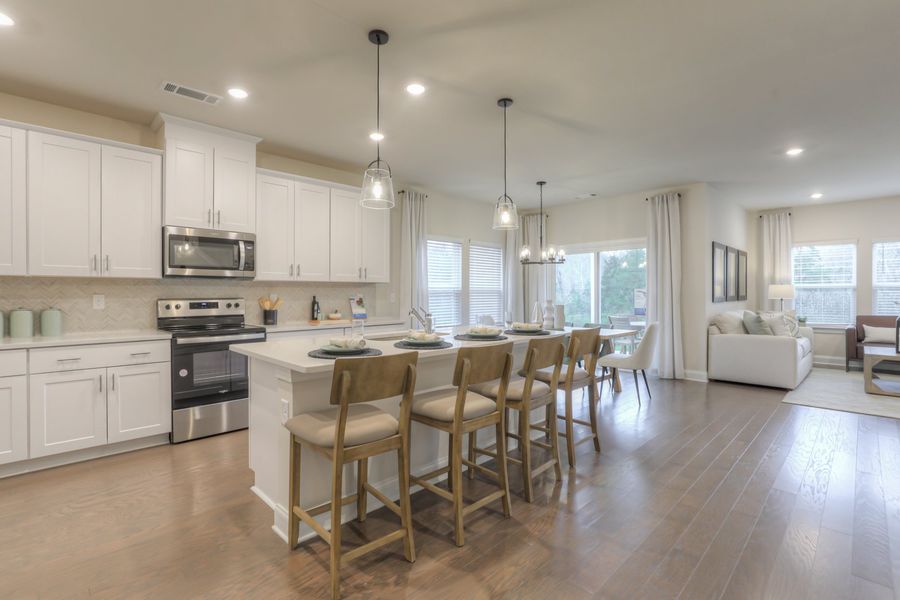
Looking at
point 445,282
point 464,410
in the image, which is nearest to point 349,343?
point 464,410

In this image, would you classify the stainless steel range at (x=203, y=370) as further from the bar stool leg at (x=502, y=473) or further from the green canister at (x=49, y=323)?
the bar stool leg at (x=502, y=473)

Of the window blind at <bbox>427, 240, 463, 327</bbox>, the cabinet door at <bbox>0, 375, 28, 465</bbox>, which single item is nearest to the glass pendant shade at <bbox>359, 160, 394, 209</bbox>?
the cabinet door at <bbox>0, 375, 28, 465</bbox>

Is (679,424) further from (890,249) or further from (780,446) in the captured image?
(890,249)

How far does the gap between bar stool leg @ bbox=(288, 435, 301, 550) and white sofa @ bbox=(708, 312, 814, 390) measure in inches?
233

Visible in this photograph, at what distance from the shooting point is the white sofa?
5.57 m

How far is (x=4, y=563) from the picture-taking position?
2.04 meters

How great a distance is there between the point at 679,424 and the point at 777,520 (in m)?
1.77

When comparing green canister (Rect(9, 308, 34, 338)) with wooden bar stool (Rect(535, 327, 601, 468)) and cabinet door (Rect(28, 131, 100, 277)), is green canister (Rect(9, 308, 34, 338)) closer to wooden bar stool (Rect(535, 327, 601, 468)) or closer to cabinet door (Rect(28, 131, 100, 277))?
cabinet door (Rect(28, 131, 100, 277))

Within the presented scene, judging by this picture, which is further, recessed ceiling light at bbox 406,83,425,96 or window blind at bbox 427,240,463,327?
window blind at bbox 427,240,463,327

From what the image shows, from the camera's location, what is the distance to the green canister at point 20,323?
3297 mm

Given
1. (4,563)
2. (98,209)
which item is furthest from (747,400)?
(98,209)

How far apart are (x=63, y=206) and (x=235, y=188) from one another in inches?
50.2

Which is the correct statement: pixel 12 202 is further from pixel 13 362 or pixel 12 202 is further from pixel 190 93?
pixel 190 93

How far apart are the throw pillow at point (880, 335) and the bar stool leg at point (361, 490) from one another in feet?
25.7
